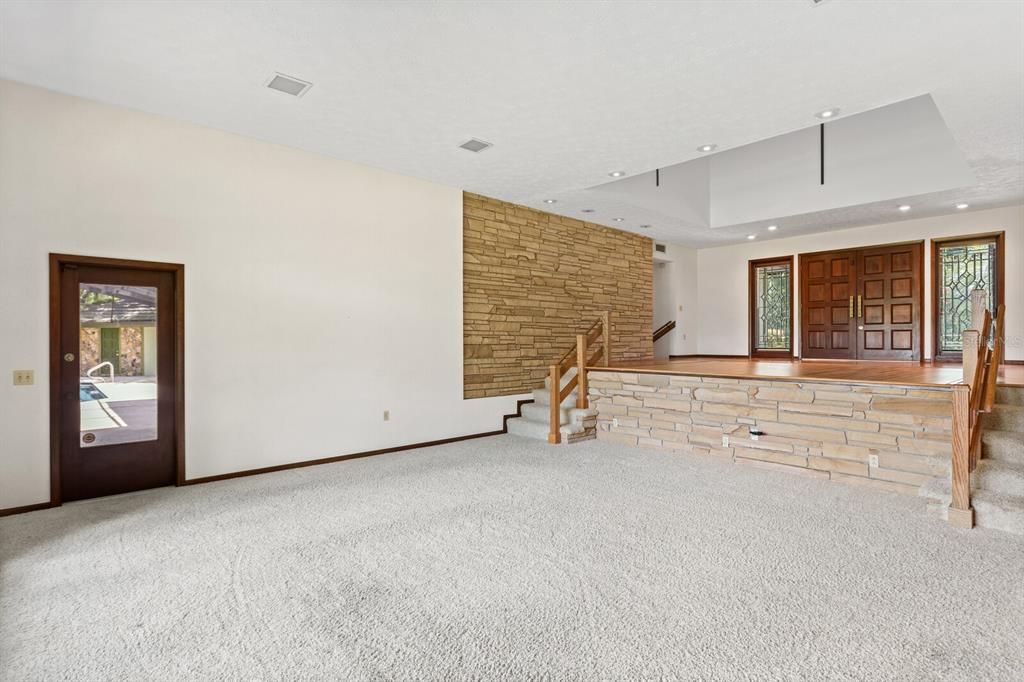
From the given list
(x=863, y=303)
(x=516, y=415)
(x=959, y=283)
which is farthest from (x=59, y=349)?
(x=959, y=283)

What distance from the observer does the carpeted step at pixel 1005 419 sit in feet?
14.7

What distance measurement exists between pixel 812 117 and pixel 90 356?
6166 mm

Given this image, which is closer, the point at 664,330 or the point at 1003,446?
the point at 1003,446

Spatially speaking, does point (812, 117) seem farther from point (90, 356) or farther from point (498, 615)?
point (90, 356)

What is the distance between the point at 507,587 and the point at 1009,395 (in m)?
5.11

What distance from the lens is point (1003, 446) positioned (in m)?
4.11

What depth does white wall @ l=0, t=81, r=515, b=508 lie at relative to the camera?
12.8 ft

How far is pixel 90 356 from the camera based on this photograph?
13.8 ft

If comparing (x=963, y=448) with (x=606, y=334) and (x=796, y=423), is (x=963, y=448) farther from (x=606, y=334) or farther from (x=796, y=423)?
(x=606, y=334)

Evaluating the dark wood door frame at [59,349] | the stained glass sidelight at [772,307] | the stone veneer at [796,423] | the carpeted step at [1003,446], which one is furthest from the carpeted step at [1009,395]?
the dark wood door frame at [59,349]

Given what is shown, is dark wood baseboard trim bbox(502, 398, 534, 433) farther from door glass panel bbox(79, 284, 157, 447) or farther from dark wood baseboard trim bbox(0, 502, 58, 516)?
dark wood baseboard trim bbox(0, 502, 58, 516)

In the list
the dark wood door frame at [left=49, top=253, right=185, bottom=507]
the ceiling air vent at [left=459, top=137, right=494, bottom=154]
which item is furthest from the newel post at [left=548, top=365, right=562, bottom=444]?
the dark wood door frame at [left=49, top=253, right=185, bottom=507]

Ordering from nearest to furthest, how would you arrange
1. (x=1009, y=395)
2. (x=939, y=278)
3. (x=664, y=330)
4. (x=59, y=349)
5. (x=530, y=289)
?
(x=59, y=349) < (x=1009, y=395) < (x=530, y=289) < (x=939, y=278) < (x=664, y=330)

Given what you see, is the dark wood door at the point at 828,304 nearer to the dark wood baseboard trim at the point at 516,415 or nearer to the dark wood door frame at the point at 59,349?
the dark wood baseboard trim at the point at 516,415
